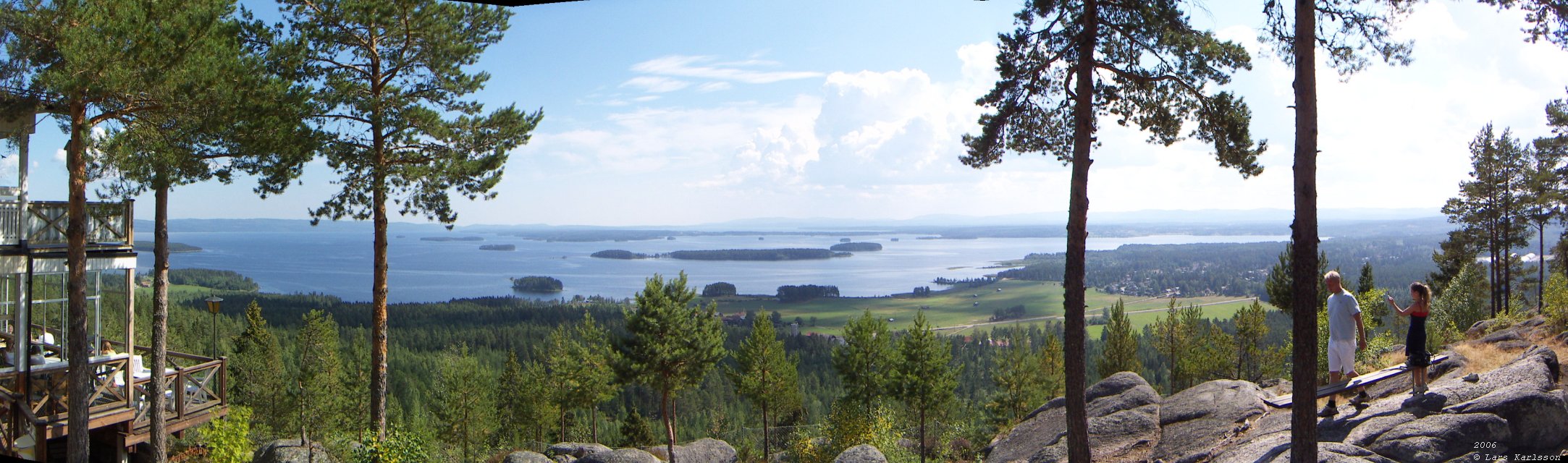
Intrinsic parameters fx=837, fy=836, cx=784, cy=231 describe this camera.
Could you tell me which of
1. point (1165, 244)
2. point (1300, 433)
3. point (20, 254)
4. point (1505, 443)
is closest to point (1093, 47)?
point (1300, 433)

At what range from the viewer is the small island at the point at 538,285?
345 ft

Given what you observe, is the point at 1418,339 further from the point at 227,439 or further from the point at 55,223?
the point at 55,223

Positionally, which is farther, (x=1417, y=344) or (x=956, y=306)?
(x=956, y=306)

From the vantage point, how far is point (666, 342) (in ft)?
61.7

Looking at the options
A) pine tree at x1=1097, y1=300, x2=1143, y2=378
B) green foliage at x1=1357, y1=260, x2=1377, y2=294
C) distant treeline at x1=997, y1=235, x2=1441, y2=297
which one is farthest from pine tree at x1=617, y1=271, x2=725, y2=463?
distant treeline at x1=997, y1=235, x2=1441, y2=297

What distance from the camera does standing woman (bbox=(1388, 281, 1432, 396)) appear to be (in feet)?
20.9

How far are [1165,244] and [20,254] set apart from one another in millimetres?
165890

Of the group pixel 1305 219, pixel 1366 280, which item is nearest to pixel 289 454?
pixel 1305 219

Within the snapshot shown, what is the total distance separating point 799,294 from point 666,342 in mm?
89233

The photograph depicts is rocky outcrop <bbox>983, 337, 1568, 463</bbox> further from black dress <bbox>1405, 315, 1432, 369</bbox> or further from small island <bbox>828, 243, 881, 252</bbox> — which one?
small island <bbox>828, 243, 881, 252</bbox>

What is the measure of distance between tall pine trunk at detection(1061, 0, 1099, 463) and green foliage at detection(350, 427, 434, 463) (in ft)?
22.8

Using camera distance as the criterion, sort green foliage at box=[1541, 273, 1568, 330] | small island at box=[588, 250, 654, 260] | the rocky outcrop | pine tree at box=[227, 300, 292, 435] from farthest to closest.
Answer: small island at box=[588, 250, 654, 260], pine tree at box=[227, 300, 292, 435], green foliage at box=[1541, 273, 1568, 330], the rocky outcrop

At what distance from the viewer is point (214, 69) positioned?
7965 millimetres

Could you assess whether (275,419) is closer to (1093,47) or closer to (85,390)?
(85,390)
